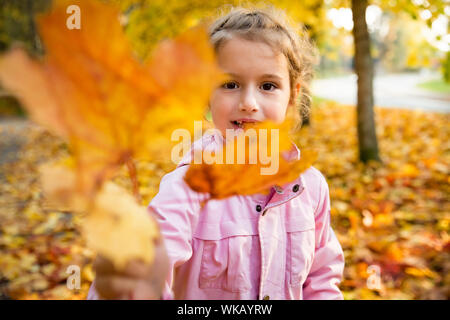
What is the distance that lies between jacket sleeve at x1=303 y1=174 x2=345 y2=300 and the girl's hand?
549 mm

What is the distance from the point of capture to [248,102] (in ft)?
1.67

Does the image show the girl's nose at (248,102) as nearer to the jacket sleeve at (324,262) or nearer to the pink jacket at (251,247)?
the pink jacket at (251,247)

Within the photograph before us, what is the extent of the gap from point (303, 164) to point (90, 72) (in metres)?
0.20

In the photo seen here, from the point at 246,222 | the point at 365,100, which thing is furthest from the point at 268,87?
the point at 365,100

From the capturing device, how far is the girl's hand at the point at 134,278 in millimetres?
318

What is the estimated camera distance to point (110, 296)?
1.10 feet

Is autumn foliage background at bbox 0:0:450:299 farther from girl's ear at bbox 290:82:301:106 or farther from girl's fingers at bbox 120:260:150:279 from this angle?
girl's fingers at bbox 120:260:150:279

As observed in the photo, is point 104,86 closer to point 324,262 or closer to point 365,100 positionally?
point 324,262

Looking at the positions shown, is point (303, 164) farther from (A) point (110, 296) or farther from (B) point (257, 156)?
(A) point (110, 296)

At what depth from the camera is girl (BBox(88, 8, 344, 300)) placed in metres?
0.49

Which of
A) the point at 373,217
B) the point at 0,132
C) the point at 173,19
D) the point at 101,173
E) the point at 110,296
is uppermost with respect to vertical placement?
the point at 173,19

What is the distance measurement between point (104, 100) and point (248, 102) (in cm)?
29

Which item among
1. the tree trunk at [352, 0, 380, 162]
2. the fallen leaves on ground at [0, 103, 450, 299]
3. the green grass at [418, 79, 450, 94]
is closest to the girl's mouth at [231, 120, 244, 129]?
the fallen leaves on ground at [0, 103, 450, 299]
